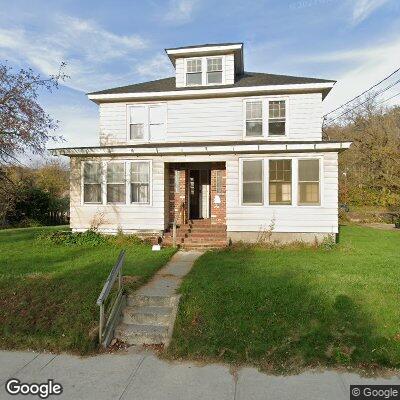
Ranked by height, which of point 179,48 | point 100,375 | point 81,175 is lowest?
point 100,375

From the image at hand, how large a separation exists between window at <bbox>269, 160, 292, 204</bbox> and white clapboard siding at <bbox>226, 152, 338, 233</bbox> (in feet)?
0.76

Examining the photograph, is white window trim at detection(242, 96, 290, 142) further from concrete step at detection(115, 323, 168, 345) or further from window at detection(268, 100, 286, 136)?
concrete step at detection(115, 323, 168, 345)

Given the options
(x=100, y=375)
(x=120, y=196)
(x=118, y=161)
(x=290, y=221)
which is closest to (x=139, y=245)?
(x=120, y=196)

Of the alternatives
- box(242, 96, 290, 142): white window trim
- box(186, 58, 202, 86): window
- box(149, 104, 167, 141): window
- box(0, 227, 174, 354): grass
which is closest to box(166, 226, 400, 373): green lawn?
box(0, 227, 174, 354): grass

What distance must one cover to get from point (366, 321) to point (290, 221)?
21.8 feet

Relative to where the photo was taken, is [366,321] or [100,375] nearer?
[100,375]

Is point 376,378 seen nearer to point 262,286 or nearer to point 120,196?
point 262,286

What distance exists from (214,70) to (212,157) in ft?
14.6

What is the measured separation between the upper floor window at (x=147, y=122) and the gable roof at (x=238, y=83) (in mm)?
731

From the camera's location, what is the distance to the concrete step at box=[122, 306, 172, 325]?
5770 mm

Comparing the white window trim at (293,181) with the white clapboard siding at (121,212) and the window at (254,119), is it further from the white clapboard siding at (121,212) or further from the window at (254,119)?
the white clapboard siding at (121,212)

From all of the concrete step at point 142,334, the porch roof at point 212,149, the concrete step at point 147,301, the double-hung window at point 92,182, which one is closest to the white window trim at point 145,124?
the porch roof at point 212,149

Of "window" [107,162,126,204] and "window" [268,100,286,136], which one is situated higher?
"window" [268,100,286,136]

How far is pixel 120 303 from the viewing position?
19.6 ft
